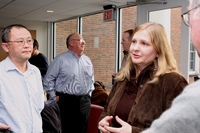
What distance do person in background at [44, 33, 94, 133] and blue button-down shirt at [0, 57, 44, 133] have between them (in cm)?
163

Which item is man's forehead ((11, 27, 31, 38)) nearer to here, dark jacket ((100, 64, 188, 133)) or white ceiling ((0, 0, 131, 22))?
dark jacket ((100, 64, 188, 133))

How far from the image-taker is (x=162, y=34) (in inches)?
65.2

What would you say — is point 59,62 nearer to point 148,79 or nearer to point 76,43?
point 76,43

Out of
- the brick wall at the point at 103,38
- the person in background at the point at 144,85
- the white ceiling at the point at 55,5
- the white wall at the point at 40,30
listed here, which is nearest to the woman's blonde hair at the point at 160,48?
the person in background at the point at 144,85

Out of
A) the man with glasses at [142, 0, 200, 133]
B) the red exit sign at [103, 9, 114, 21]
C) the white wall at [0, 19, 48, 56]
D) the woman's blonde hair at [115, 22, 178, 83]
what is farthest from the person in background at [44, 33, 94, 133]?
the white wall at [0, 19, 48, 56]

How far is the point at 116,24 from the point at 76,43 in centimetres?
175

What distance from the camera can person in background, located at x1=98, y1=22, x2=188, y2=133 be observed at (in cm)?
148

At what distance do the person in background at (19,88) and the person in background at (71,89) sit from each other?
156 cm

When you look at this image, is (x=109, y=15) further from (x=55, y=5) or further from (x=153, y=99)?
(x=153, y=99)

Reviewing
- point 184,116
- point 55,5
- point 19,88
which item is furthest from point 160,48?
point 55,5

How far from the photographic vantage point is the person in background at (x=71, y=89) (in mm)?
3645

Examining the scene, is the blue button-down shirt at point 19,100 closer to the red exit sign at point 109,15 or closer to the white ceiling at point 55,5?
the white ceiling at point 55,5

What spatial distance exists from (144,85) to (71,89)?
85.3 inches

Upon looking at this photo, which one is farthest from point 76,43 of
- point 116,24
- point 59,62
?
point 116,24
